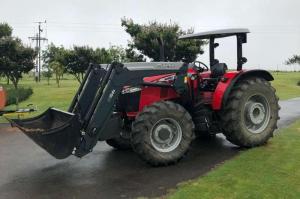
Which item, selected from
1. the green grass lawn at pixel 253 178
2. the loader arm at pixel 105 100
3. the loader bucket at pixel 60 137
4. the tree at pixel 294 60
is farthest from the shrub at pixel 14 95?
the tree at pixel 294 60

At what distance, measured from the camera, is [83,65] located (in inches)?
1184

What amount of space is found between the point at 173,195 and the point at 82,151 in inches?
78.5

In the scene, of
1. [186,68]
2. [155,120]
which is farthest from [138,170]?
[186,68]

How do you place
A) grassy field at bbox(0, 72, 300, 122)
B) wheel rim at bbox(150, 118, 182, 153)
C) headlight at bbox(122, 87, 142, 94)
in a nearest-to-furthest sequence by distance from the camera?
wheel rim at bbox(150, 118, 182, 153) < headlight at bbox(122, 87, 142, 94) < grassy field at bbox(0, 72, 300, 122)

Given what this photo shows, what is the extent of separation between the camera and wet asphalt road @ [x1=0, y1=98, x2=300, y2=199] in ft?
21.1

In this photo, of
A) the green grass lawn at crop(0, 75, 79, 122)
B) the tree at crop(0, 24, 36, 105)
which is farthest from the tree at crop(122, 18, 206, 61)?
the tree at crop(0, 24, 36, 105)

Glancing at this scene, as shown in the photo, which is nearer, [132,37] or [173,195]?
[173,195]

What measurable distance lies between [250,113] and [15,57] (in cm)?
2488

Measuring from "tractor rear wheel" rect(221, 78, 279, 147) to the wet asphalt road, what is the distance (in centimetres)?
45

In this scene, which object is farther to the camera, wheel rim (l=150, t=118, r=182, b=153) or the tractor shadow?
wheel rim (l=150, t=118, r=182, b=153)

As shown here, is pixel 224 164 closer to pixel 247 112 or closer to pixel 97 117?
pixel 247 112

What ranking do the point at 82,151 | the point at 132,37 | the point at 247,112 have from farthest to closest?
the point at 132,37 → the point at 247,112 → the point at 82,151

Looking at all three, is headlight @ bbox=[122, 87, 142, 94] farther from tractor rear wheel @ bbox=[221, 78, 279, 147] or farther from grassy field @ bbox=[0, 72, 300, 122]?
grassy field @ bbox=[0, 72, 300, 122]

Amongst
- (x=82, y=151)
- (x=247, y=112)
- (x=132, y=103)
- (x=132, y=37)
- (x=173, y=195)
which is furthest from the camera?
(x=132, y=37)
